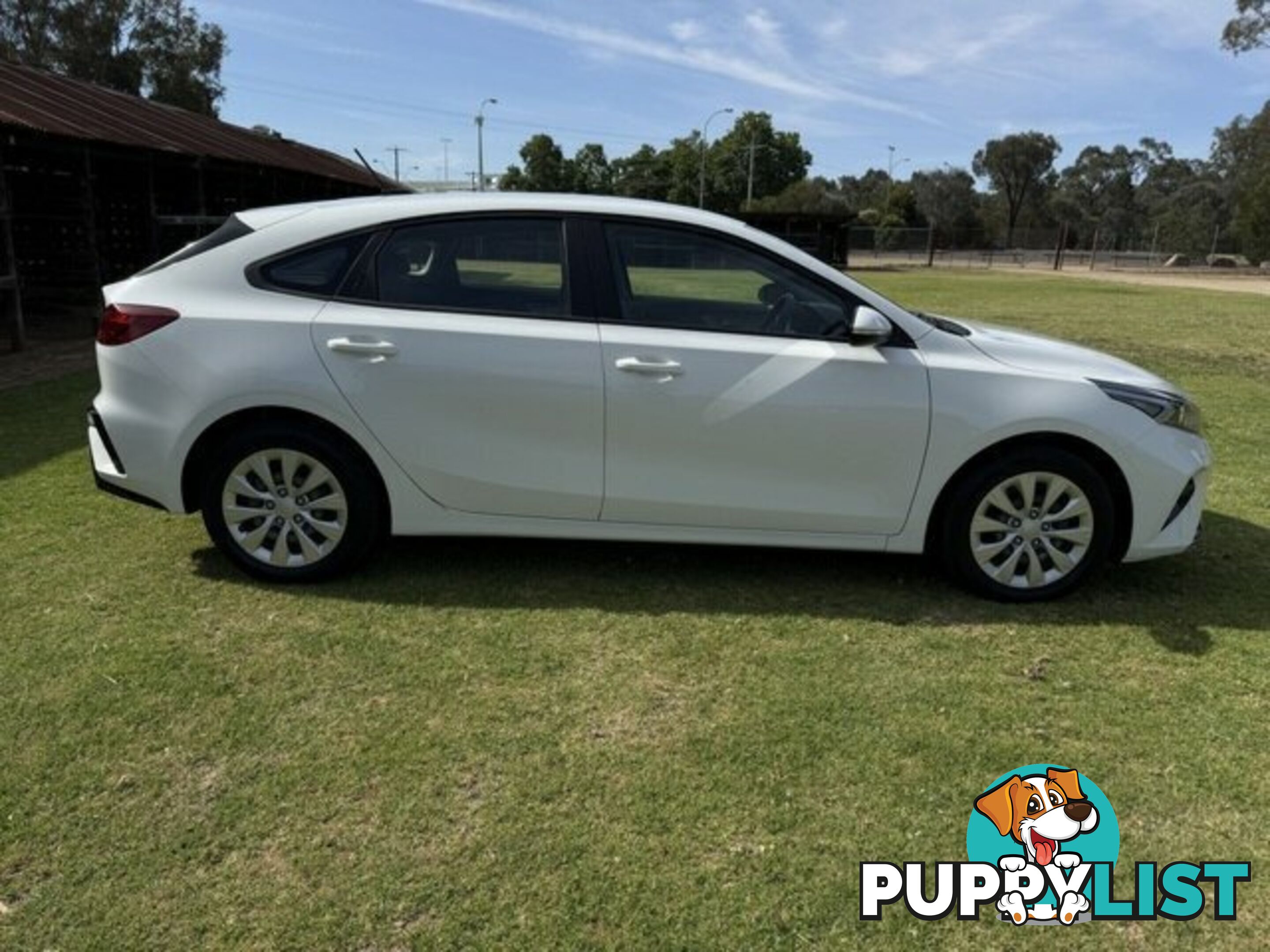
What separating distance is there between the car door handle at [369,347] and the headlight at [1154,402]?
9.68 feet

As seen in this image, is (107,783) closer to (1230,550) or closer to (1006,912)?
(1006,912)

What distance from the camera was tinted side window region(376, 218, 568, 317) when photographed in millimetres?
4070

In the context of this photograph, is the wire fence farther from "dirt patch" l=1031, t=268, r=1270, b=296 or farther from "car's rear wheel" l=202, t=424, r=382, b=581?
"car's rear wheel" l=202, t=424, r=382, b=581

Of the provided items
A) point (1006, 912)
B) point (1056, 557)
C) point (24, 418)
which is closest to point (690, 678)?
point (1006, 912)

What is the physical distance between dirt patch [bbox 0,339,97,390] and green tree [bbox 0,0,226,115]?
42144mm

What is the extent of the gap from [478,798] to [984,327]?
3.50 meters

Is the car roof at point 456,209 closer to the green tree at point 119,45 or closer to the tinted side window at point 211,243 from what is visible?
the tinted side window at point 211,243

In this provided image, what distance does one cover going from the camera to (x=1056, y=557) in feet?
13.5

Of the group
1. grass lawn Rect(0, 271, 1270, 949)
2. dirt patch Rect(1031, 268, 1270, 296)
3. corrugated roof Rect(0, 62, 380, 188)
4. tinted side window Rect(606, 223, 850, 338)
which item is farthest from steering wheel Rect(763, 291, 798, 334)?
dirt patch Rect(1031, 268, 1270, 296)

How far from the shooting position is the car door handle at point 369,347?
3969 mm

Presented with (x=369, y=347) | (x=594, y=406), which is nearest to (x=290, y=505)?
(x=369, y=347)

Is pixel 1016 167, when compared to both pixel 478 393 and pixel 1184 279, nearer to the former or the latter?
pixel 1184 279

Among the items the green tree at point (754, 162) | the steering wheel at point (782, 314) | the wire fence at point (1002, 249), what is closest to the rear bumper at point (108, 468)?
the steering wheel at point (782, 314)

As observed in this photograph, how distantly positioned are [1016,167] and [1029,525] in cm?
10961
